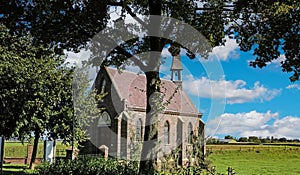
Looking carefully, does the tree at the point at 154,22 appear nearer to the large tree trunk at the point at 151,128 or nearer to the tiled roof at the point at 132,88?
the large tree trunk at the point at 151,128

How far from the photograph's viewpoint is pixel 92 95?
Result: 35.2 meters

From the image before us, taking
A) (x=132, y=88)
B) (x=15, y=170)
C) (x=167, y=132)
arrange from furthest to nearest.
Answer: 1. (x=167, y=132)
2. (x=132, y=88)
3. (x=15, y=170)

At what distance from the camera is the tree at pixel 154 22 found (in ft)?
46.2

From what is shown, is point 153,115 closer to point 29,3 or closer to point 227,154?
point 29,3

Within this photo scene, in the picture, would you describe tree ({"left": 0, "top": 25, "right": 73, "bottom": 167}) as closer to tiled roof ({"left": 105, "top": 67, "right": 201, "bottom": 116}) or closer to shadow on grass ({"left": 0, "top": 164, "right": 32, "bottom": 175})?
shadow on grass ({"left": 0, "top": 164, "right": 32, "bottom": 175})

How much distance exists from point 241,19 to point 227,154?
131 ft

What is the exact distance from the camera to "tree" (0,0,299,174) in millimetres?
14078

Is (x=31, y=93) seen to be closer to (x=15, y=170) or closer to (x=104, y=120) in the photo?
(x=15, y=170)

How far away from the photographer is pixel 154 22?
52.6 ft

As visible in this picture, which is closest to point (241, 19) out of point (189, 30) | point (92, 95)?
point (189, 30)

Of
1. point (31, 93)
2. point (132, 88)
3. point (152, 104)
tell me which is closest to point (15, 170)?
point (31, 93)

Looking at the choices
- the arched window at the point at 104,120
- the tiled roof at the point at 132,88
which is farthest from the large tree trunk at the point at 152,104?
the arched window at the point at 104,120

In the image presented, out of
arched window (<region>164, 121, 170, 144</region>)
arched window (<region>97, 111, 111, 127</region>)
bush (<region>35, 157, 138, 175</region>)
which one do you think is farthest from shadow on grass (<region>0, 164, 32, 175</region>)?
arched window (<region>164, 121, 170, 144</region>)

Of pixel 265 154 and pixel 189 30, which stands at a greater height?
pixel 189 30
